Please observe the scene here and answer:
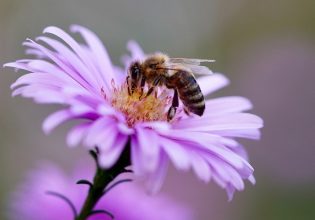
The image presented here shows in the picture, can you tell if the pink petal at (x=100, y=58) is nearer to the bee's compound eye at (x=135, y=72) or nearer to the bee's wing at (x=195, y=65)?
the bee's compound eye at (x=135, y=72)

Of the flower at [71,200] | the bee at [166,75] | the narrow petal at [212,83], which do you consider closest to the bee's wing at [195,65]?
the bee at [166,75]

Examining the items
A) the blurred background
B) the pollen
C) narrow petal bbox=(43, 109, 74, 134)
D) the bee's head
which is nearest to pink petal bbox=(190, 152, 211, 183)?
narrow petal bbox=(43, 109, 74, 134)

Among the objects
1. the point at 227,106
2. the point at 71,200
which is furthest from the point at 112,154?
the point at 71,200

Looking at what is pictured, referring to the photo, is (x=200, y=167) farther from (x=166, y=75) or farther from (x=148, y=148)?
(x=166, y=75)

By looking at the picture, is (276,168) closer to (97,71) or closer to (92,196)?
(97,71)

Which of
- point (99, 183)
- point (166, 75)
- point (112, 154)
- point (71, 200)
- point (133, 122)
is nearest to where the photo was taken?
point (112, 154)

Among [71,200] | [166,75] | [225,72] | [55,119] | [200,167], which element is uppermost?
[225,72]

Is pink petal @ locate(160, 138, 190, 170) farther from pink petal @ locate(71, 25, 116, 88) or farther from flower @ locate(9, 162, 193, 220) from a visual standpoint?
flower @ locate(9, 162, 193, 220)
